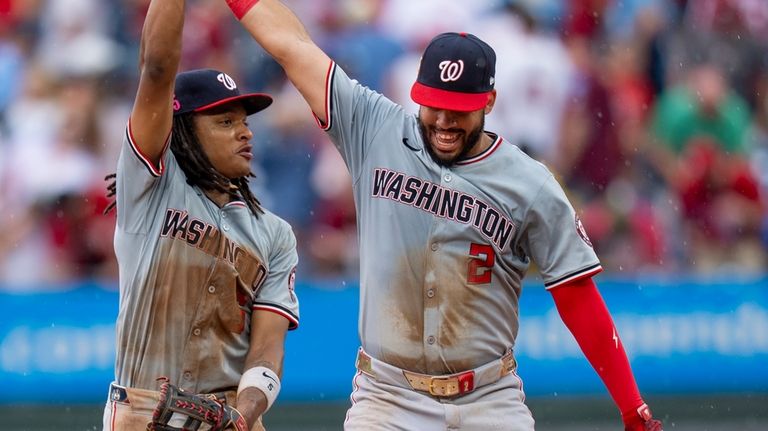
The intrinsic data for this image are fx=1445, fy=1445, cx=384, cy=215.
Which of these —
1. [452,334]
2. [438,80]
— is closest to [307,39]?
[438,80]

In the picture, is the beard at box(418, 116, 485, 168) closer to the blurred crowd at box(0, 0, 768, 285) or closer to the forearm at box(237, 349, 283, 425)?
the forearm at box(237, 349, 283, 425)

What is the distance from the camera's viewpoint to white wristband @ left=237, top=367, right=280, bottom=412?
18.1 ft

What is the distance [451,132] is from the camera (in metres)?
5.62

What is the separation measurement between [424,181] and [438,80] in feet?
1.31

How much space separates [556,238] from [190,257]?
1.42m

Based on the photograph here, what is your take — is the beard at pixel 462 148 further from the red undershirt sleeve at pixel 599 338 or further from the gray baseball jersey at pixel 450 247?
the red undershirt sleeve at pixel 599 338

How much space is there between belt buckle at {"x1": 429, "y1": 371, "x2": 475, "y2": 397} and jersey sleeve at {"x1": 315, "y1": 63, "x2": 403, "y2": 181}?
88 cm

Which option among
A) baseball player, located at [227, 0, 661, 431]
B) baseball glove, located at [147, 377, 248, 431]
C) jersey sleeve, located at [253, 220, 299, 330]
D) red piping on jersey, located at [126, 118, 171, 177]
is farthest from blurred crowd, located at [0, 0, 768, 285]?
baseball glove, located at [147, 377, 248, 431]

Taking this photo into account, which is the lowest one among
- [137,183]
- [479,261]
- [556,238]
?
[479,261]

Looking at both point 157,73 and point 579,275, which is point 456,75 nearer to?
point 579,275

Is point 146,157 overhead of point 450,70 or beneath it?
beneath

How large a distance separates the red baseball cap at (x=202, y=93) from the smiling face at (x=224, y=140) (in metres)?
0.04

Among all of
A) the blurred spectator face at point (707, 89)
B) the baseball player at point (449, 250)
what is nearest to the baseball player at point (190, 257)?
the baseball player at point (449, 250)

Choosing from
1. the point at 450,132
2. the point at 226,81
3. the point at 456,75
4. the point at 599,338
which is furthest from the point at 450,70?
the point at 599,338
